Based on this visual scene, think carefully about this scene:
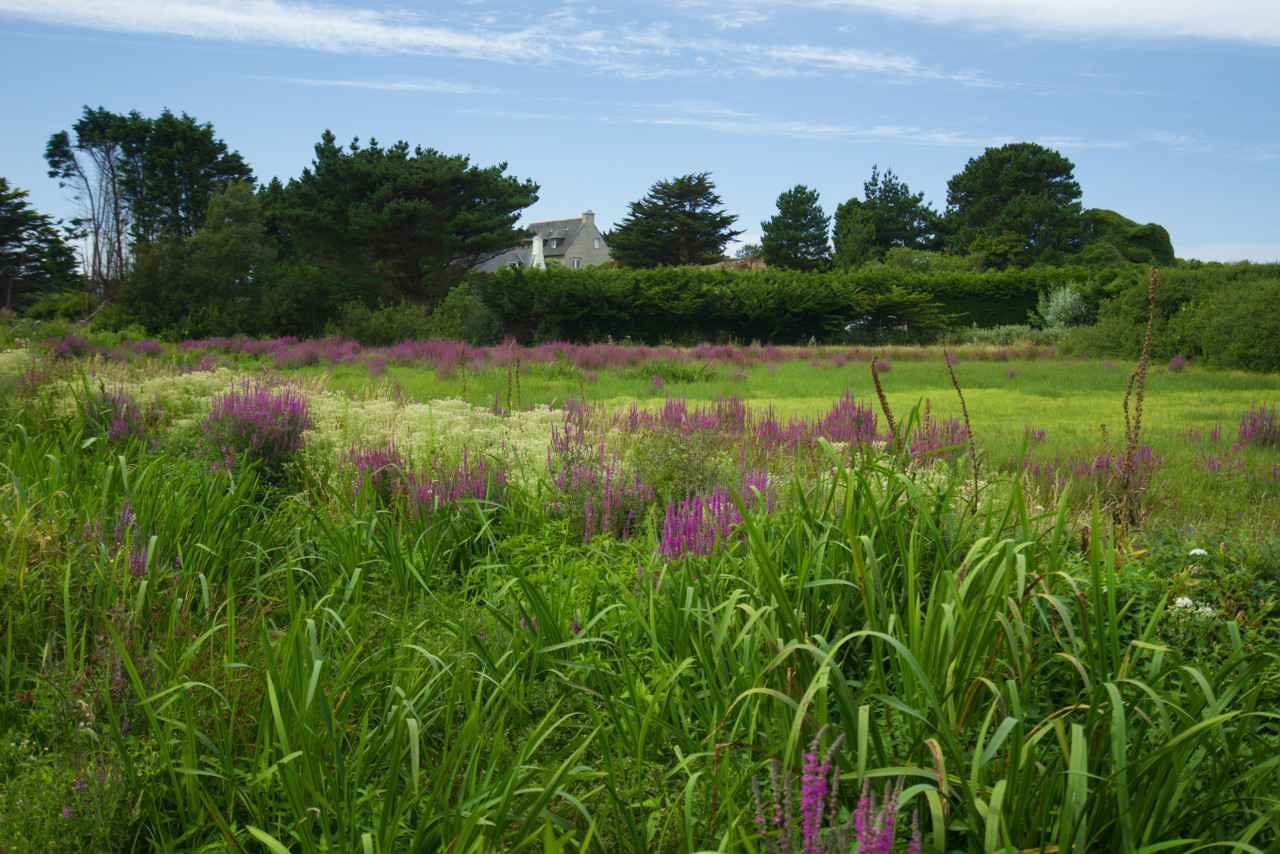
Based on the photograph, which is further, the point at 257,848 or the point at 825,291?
the point at 825,291

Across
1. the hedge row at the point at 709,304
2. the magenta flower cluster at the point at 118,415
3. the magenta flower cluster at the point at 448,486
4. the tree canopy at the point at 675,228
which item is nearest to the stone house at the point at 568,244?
the tree canopy at the point at 675,228

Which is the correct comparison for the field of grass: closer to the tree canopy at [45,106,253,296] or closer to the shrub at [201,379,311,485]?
the shrub at [201,379,311,485]

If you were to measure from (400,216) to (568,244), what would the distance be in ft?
112

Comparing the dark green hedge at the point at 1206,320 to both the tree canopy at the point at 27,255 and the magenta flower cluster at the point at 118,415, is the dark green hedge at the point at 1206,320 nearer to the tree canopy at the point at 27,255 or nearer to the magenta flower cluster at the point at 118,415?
the magenta flower cluster at the point at 118,415

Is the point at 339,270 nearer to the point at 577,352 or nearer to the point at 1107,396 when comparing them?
the point at 577,352

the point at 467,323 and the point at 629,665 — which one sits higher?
the point at 467,323

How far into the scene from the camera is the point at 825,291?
946 inches

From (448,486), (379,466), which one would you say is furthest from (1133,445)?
(379,466)

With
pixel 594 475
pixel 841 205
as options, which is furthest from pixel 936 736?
pixel 841 205

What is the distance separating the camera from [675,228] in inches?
1790

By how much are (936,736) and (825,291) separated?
913 inches

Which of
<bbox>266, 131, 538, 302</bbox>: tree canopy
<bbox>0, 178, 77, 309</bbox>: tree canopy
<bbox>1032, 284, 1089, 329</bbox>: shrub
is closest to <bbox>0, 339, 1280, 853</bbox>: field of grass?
<bbox>1032, 284, 1089, 329</bbox>: shrub

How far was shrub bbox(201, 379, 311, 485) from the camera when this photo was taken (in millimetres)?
5844

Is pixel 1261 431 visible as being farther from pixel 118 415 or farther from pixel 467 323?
pixel 467 323
